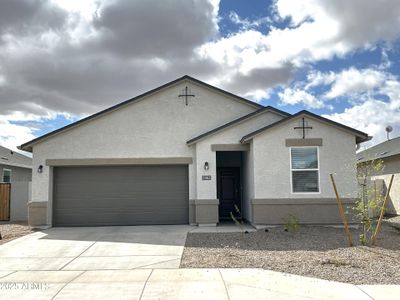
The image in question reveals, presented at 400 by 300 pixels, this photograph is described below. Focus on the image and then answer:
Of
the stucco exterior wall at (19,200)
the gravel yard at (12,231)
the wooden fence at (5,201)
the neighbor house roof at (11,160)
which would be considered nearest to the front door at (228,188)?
the gravel yard at (12,231)

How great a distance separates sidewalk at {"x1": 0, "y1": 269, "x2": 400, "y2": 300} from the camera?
596 cm

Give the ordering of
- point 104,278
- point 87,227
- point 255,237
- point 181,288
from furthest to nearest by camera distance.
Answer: point 87,227 → point 255,237 → point 104,278 → point 181,288

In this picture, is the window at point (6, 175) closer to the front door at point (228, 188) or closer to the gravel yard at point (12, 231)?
the gravel yard at point (12, 231)

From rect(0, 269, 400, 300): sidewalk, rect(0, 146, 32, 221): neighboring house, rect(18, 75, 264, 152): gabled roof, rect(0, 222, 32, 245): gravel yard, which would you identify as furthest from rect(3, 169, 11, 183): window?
rect(0, 269, 400, 300): sidewalk

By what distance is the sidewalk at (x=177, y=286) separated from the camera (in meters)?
5.96

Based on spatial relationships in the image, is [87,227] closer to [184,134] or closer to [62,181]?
[62,181]

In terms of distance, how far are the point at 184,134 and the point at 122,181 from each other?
3.14m

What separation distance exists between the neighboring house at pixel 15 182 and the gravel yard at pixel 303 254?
32.9 feet

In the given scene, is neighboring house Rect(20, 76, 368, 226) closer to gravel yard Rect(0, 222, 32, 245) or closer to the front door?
gravel yard Rect(0, 222, 32, 245)

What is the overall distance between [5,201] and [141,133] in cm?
790

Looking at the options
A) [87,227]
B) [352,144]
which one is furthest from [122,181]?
[352,144]

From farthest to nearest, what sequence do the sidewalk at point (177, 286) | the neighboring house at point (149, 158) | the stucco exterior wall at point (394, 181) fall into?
the stucco exterior wall at point (394, 181) → the neighboring house at point (149, 158) → the sidewalk at point (177, 286)

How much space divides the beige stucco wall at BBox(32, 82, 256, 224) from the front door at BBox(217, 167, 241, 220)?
8.39 feet

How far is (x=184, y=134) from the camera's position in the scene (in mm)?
14914
